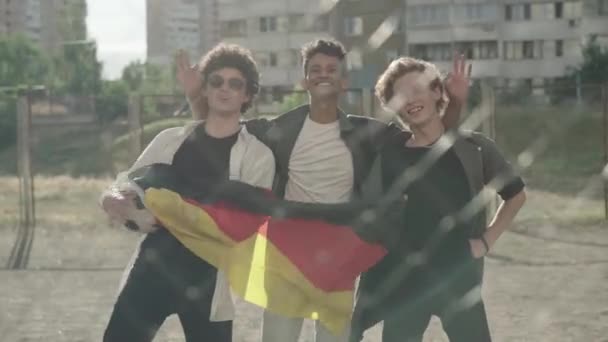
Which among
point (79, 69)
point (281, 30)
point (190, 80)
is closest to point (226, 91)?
point (190, 80)

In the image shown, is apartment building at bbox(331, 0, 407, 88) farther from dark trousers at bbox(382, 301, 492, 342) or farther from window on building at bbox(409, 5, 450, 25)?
dark trousers at bbox(382, 301, 492, 342)

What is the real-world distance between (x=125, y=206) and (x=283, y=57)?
59.0 m

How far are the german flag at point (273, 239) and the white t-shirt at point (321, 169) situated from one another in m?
0.07

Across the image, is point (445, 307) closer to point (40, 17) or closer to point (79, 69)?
Answer: point (79, 69)

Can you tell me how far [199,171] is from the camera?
3834 millimetres

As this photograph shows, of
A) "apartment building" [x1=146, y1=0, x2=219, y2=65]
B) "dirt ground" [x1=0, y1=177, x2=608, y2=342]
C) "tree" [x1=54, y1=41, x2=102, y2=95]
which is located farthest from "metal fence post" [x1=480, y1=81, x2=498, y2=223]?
"apartment building" [x1=146, y1=0, x2=219, y2=65]

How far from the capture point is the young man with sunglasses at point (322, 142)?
3.99 metres

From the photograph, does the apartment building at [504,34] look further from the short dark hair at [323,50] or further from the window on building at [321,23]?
the short dark hair at [323,50]

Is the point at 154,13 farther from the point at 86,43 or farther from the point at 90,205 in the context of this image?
the point at 90,205

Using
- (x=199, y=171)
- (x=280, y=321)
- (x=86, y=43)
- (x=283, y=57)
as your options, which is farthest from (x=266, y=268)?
(x=86, y=43)

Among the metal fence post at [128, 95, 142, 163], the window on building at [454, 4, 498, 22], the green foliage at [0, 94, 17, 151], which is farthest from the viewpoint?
the window on building at [454, 4, 498, 22]

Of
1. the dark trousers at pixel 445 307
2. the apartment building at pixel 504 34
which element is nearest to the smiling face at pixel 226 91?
the dark trousers at pixel 445 307

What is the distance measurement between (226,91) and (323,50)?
1.51 ft

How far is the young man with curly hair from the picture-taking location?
3.78m
